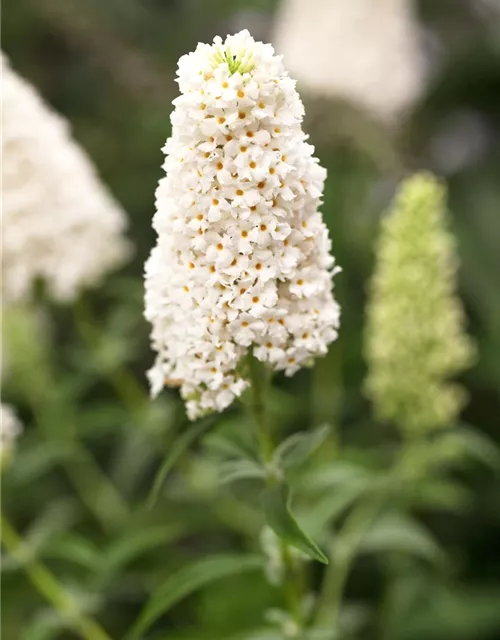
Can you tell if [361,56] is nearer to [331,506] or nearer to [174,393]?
[174,393]

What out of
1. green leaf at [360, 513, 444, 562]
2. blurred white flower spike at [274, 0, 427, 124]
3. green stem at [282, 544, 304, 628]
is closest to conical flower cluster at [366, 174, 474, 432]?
green leaf at [360, 513, 444, 562]

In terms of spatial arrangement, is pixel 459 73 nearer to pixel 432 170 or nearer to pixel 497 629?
pixel 432 170

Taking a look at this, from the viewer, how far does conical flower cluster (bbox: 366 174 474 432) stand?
4.09 feet

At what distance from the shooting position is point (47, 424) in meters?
1.57

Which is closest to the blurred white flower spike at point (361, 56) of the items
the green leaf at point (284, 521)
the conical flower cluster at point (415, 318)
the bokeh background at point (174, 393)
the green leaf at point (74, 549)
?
the bokeh background at point (174, 393)

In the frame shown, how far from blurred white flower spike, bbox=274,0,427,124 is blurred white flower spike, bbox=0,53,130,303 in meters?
0.83

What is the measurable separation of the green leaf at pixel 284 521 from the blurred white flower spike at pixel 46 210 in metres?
0.53

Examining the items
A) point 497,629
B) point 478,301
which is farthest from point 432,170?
point 497,629

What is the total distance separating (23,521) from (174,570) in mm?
536

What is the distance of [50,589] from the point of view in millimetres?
1204

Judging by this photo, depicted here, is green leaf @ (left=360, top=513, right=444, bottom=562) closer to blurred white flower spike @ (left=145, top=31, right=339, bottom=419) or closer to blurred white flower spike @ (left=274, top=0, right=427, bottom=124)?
blurred white flower spike @ (left=145, top=31, right=339, bottom=419)

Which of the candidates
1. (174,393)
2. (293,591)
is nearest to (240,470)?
(293,591)

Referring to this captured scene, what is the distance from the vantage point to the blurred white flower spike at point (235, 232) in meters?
0.75

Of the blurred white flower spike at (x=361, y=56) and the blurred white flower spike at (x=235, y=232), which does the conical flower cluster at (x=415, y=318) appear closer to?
the blurred white flower spike at (x=235, y=232)
